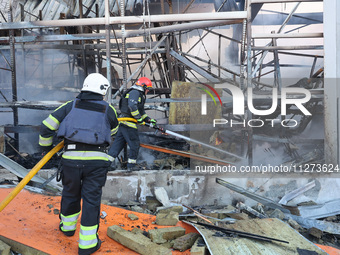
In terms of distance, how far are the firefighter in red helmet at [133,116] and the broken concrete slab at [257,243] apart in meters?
2.71

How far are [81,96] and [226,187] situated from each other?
3085mm

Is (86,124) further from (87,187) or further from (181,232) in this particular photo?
(181,232)

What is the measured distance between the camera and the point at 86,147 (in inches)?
124

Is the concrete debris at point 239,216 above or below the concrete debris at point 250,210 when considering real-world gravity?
above

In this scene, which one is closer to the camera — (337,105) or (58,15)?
(337,105)

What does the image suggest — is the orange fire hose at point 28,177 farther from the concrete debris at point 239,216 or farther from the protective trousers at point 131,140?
the protective trousers at point 131,140

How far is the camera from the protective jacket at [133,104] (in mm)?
5941

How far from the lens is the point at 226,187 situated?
536 cm

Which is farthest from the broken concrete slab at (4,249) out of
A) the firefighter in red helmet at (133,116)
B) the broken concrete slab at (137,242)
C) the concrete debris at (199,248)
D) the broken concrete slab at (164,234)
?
the firefighter in red helmet at (133,116)

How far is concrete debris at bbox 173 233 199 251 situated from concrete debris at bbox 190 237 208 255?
0.07m

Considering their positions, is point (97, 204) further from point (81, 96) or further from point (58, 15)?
point (58, 15)

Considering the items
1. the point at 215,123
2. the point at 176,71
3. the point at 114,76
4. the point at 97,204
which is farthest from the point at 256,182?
the point at 114,76

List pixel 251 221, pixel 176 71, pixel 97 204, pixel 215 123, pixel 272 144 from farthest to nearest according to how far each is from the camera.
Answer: pixel 176 71 < pixel 272 144 < pixel 215 123 < pixel 251 221 < pixel 97 204

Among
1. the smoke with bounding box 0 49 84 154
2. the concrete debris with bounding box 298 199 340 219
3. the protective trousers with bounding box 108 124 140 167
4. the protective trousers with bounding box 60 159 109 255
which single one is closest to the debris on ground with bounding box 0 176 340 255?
the concrete debris with bounding box 298 199 340 219
